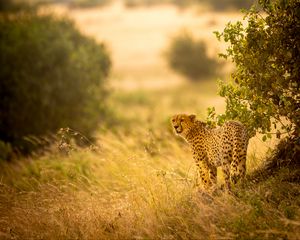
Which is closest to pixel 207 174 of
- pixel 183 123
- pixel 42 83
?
pixel 183 123

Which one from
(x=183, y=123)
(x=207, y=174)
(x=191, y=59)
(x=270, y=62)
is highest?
(x=191, y=59)

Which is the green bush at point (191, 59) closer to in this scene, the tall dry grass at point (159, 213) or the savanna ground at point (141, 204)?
the savanna ground at point (141, 204)

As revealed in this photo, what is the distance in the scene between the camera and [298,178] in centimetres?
671

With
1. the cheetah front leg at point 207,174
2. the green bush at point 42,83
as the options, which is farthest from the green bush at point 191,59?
the cheetah front leg at point 207,174

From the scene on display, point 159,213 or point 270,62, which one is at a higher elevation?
point 270,62

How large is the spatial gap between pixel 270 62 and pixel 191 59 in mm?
29034

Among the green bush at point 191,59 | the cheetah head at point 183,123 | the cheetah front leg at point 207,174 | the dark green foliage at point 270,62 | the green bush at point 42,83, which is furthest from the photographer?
the green bush at point 191,59

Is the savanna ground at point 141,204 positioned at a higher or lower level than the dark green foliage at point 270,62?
lower

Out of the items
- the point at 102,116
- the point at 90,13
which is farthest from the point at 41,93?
the point at 90,13

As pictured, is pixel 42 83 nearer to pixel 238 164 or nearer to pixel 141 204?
pixel 141 204

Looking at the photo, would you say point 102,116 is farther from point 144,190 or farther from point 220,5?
point 220,5

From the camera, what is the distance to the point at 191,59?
35.6 metres

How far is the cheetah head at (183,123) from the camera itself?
7.28m

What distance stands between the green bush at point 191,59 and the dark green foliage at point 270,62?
2853 centimetres
